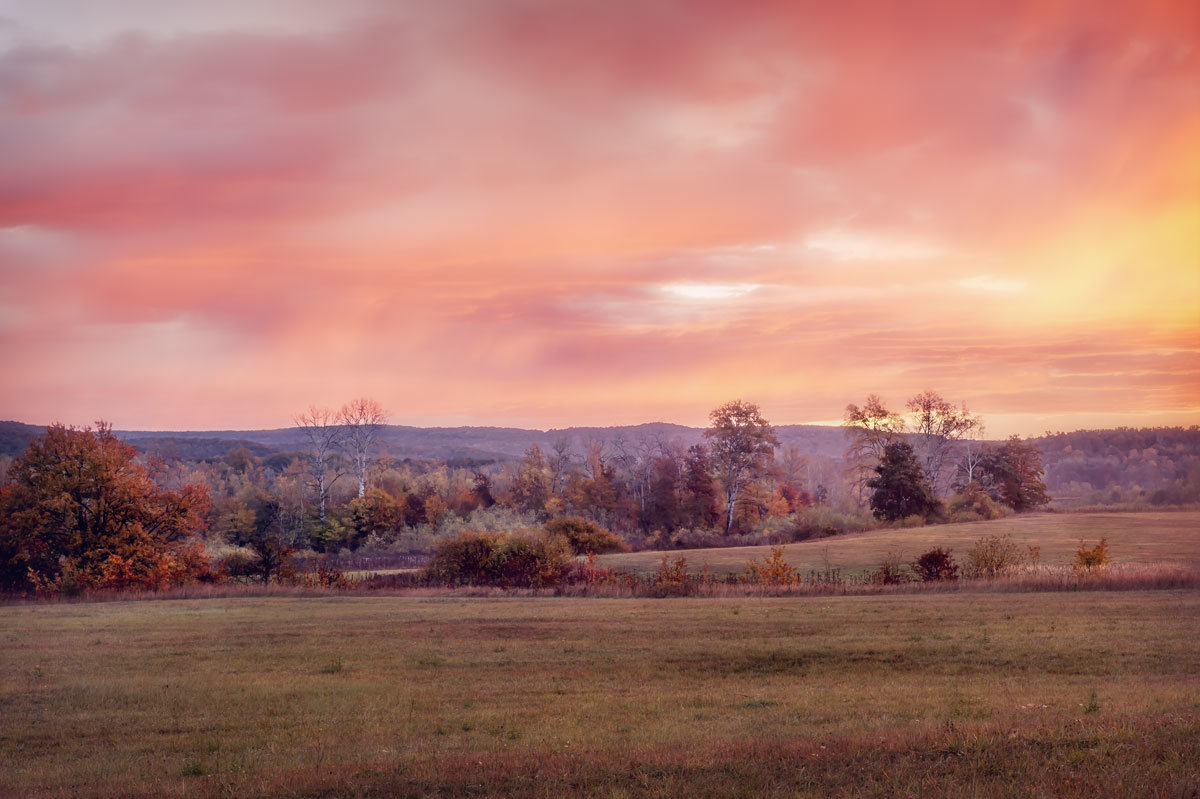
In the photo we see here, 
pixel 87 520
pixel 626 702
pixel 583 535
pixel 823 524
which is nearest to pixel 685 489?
pixel 823 524

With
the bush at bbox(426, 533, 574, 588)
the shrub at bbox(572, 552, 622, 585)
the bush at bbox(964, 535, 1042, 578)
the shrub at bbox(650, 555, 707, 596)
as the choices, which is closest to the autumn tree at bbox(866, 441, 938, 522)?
the bush at bbox(964, 535, 1042, 578)

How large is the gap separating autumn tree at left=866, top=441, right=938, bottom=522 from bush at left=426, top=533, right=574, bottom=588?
4659 centimetres

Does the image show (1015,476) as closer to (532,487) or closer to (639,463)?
(639,463)

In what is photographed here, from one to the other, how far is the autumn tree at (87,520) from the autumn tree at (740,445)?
59072 mm

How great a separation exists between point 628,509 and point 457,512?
2169 cm

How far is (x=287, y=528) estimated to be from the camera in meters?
92.2

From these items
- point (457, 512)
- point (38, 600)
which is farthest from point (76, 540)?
point (457, 512)

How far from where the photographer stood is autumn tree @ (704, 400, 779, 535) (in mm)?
94625

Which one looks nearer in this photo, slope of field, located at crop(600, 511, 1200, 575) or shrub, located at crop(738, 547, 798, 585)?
shrub, located at crop(738, 547, 798, 585)

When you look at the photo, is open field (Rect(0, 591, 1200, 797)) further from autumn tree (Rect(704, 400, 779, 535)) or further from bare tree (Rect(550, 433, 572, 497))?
bare tree (Rect(550, 433, 572, 497))

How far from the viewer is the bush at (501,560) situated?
47450 millimetres

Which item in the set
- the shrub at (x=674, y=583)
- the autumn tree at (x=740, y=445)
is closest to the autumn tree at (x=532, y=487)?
the autumn tree at (x=740, y=445)

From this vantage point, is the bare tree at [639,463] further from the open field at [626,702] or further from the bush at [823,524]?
the open field at [626,702]

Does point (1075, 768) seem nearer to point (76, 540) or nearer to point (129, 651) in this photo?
point (129, 651)
